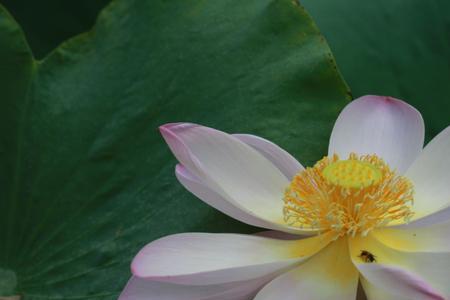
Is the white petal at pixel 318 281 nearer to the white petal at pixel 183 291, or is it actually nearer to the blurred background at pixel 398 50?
the white petal at pixel 183 291

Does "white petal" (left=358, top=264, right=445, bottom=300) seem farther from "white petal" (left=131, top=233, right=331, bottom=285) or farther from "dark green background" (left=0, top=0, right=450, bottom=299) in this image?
"dark green background" (left=0, top=0, right=450, bottom=299)

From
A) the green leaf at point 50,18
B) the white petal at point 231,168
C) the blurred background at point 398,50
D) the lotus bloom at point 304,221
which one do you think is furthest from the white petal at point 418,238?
the green leaf at point 50,18

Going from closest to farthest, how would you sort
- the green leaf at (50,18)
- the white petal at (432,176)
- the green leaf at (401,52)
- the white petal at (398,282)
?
the white petal at (398,282) → the white petal at (432,176) → the green leaf at (401,52) → the green leaf at (50,18)

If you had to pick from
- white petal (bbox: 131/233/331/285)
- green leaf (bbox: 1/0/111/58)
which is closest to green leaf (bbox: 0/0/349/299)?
white petal (bbox: 131/233/331/285)

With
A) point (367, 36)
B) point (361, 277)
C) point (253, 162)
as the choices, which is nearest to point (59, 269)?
point (253, 162)

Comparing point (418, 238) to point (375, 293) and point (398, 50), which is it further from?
point (398, 50)

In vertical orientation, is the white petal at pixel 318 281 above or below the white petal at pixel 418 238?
below
